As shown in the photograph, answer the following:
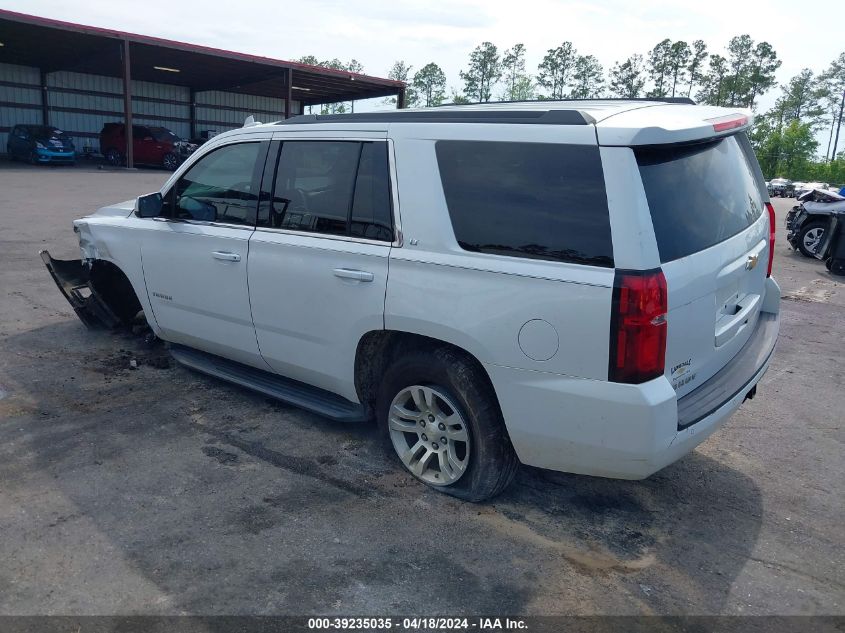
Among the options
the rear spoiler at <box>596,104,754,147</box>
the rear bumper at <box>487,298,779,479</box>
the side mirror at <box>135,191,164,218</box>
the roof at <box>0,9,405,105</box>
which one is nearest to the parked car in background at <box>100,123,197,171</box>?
the roof at <box>0,9,405,105</box>

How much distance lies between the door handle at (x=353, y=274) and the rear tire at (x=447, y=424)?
48 centimetres

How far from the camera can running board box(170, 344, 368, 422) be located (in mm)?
4145

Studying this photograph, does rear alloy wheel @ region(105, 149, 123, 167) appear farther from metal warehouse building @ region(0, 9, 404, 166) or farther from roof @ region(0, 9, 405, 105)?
roof @ region(0, 9, 405, 105)

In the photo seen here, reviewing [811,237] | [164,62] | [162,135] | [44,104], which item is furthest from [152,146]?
[811,237]

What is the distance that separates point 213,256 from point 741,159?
129 inches

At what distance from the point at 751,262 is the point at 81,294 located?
548cm

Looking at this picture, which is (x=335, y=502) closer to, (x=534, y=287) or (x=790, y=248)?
(x=534, y=287)

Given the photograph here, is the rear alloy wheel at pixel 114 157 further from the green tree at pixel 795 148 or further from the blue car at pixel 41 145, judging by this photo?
the green tree at pixel 795 148

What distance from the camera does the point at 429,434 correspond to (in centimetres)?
372

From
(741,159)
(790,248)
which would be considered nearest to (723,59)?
(790,248)

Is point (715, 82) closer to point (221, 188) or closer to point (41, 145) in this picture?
point (41, 145)

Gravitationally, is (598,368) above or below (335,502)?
above

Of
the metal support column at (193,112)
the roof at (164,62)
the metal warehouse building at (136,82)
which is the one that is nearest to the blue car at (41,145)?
the metal warehouse building at (136,82)

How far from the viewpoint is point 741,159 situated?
3.89 metres
